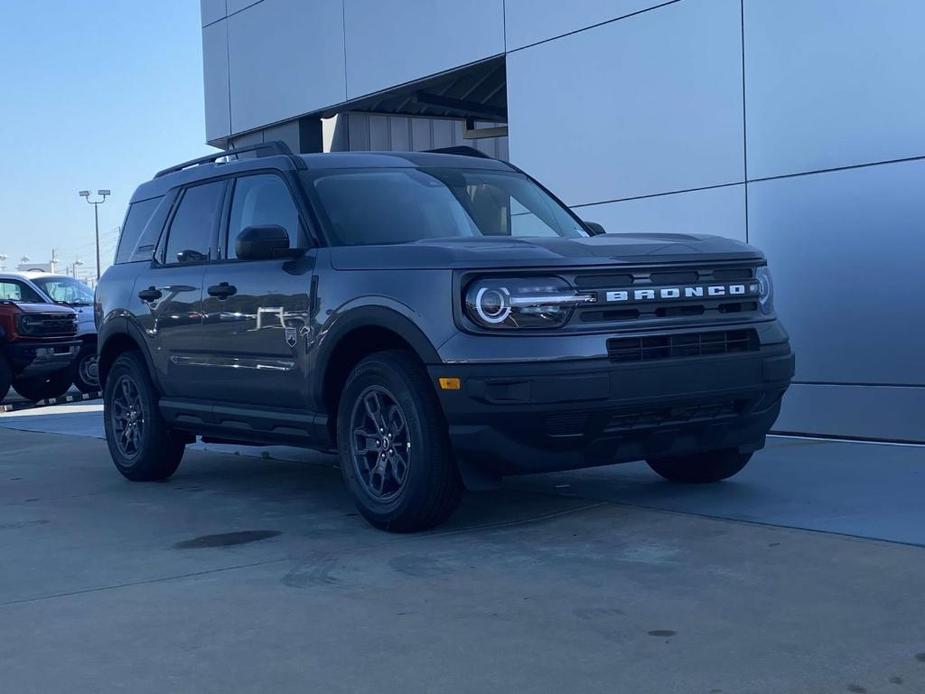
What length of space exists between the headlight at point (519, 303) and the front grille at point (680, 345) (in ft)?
0.92

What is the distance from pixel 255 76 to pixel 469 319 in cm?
1252

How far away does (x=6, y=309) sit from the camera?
17.5 m

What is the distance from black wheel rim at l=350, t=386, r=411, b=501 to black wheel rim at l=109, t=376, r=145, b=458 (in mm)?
2547

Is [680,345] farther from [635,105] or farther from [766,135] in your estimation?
[635,105]

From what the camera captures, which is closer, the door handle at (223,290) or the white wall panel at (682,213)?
the door handle at (223,290)

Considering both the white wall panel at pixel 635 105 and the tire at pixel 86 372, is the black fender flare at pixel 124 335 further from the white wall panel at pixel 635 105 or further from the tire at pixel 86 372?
the tire at pixel 86 372

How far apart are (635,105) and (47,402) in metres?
9.84

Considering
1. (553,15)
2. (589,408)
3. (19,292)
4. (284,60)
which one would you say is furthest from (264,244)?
(19,292)

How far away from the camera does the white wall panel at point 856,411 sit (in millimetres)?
8781

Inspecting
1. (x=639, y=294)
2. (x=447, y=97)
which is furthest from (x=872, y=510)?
(x=447, y=97)

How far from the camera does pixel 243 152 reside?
26.4ft

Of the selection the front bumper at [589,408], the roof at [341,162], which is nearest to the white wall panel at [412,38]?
the roof at [341,162]

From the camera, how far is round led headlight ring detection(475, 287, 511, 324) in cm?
561

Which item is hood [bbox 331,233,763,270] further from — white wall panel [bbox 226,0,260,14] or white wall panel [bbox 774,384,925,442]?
white wall panel [bbox 226,0,260,14]
